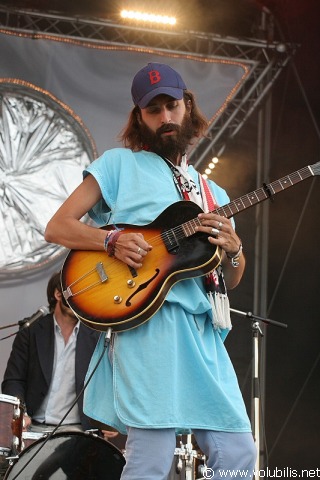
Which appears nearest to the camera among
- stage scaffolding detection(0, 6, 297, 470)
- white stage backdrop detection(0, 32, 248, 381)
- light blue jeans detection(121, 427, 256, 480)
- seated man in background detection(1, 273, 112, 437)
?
light blue jeans detection(121, 427, 256, 480)

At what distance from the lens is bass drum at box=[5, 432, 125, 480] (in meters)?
3.75

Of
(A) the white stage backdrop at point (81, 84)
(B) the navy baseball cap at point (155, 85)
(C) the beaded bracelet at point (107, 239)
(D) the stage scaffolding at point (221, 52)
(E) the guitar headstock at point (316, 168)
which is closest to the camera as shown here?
(C) the beaded bracelet at point (107, 239)

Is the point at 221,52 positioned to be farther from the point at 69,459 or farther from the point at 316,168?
the point at 69,459

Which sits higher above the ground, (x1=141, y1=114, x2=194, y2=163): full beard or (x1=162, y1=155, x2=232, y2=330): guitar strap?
(x1=141, y1=114, x2=194, y2=163): full beard

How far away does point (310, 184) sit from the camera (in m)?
6.61

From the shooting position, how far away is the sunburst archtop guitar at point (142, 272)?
2707mm

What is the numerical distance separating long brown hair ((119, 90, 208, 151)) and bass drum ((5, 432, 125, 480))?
1454 millimetres

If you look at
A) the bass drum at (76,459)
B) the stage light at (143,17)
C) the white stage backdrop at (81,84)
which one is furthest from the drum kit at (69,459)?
the stage light at (143,17)

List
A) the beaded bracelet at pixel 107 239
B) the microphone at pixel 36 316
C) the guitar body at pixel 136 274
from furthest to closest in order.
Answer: the microphone at pixel 36 316
the beaded bracelet at pixel 107 239
the guitar body at pixel 136 274

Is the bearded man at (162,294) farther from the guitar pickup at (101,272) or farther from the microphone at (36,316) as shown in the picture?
the microphone at (36,316)

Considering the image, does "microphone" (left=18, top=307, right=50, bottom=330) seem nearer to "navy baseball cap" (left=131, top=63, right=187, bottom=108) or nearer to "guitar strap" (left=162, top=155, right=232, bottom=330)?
"guitar strap" (left=162, top=155, right=232, bottom=330)

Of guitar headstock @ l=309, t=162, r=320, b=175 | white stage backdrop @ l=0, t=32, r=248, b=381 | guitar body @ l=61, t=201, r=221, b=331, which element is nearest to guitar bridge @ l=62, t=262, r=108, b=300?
guitar body @ l=61, t=201, r=221, b=331

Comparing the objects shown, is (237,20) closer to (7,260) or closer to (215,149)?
(215,149)

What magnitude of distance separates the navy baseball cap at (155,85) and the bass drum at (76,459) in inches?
65.0
